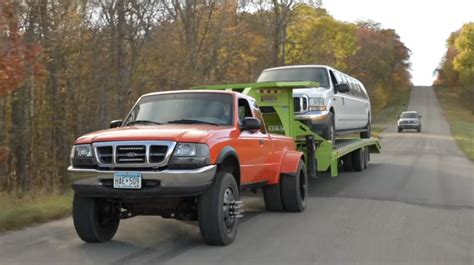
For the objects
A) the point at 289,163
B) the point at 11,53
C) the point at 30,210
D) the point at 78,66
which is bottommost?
the point at 30,210

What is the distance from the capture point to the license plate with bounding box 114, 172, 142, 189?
21.9ft

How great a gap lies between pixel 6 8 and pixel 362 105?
12083 millimetres

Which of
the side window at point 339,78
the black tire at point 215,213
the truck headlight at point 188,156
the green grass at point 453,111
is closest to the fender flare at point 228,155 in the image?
the black tire at point 215,213

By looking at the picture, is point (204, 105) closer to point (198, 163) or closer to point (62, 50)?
point (198, 163)

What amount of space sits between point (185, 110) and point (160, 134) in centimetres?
130

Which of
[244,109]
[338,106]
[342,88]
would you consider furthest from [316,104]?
[244,109]

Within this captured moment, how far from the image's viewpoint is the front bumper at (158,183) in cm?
661

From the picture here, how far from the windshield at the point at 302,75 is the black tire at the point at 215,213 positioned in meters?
7.17

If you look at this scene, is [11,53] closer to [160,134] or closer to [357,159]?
[160,134]

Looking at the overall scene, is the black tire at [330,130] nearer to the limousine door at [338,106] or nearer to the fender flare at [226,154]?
the limousine door at [338,106]

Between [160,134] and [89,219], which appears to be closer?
[160,134]

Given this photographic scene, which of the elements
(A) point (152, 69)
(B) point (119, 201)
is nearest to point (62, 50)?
(A) point (152, 69)

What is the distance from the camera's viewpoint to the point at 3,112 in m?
15.6

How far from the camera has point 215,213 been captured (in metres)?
6.94
